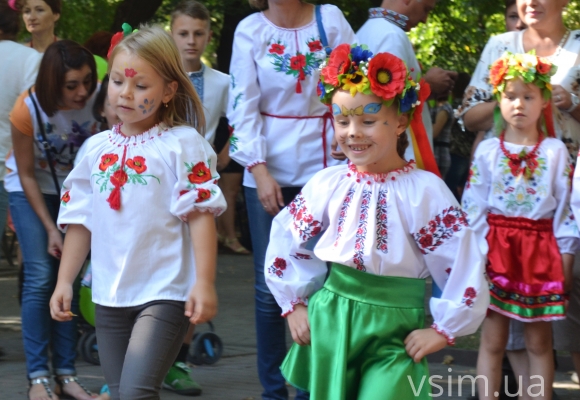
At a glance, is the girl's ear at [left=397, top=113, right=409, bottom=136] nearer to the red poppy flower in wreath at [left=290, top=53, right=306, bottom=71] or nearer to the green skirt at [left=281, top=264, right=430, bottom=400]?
the green skirt at [left=281, top=264, right=430, bottom=400]

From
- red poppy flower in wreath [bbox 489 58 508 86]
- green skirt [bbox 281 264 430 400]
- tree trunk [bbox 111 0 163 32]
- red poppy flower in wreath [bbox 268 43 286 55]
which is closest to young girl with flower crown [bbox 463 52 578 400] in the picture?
red poppy flower in wreath [bbox 489 58 508 86]

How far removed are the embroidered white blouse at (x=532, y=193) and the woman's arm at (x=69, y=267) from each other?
2011 millimetres

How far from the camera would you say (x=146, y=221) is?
3.68 meters

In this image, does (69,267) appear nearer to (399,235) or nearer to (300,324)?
(300,324)

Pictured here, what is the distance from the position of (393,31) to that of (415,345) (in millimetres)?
1924

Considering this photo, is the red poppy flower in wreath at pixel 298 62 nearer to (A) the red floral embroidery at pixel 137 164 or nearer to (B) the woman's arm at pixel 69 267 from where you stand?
(A) the red floral embroidery at pixel 137 164

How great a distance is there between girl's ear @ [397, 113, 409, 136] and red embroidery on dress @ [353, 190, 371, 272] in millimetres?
300

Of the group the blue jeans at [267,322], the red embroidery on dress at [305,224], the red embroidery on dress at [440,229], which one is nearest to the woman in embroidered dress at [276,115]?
the blue jeans at [267,322]

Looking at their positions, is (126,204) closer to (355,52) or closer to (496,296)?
(355,52)

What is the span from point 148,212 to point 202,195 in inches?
8.6

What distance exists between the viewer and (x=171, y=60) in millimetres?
3852

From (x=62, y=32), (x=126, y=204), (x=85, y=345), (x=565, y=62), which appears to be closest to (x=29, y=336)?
(x=85, y=345)

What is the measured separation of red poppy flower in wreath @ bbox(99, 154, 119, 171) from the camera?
12.3 feet


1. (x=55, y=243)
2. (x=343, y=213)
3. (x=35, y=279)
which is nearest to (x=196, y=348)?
(x=35, y=279)
